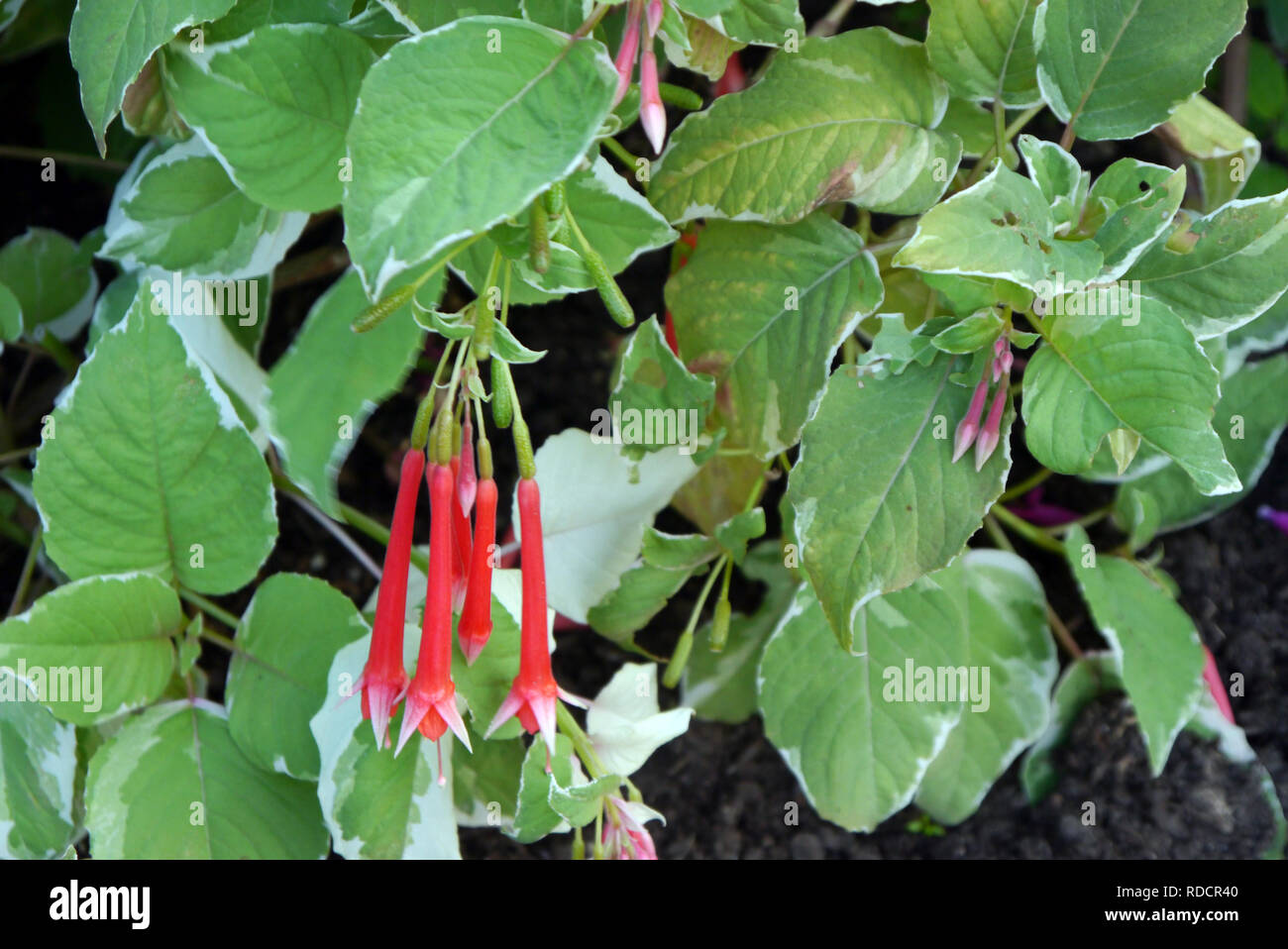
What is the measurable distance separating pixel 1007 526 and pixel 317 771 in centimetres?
85

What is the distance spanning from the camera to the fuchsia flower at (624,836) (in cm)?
84

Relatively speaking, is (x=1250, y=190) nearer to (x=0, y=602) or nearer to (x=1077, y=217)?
(x=1077, y=217)

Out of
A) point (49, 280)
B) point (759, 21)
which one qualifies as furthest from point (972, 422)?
point (49, 280)

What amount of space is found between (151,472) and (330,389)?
0.74 ft

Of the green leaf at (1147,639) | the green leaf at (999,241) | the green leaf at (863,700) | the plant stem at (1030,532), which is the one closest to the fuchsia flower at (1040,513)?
the plant stem at (1030,532)

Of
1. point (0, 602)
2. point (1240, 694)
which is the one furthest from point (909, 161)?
point (0, 602)

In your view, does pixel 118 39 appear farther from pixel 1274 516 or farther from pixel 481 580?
pixel 1274 516

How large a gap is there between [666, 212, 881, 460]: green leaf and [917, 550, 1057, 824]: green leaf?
347 mm

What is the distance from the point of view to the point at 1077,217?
2.66 ft

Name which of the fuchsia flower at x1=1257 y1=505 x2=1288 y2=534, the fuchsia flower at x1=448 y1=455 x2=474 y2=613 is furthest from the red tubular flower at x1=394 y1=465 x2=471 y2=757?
the fuchsia flower at x1=1257 y1=505 x2=1288 y2=534

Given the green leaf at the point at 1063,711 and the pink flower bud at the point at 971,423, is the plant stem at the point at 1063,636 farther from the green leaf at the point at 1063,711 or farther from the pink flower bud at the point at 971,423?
the pink flower bud at the point at 971,423

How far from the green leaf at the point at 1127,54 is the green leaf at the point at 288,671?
676mm

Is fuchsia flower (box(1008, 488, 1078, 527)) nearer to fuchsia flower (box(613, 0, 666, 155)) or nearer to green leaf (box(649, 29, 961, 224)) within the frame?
green leaf (box(649, 29, 961, 224))

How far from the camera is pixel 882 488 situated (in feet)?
2.60
